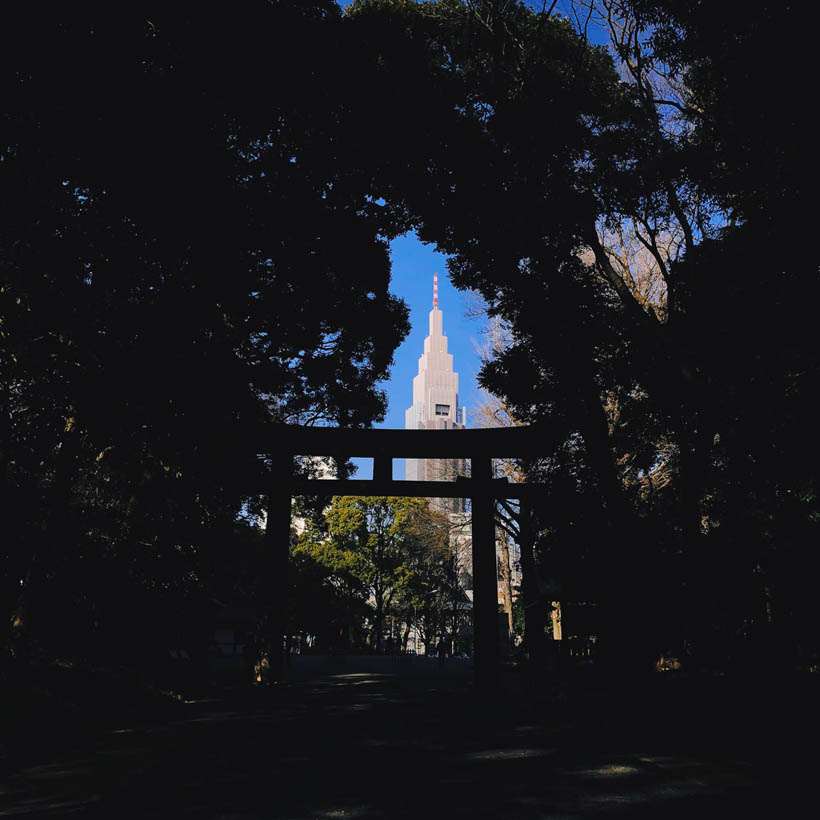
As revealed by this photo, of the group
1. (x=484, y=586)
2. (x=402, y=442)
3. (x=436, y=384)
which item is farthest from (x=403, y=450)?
(x=436, y=384)

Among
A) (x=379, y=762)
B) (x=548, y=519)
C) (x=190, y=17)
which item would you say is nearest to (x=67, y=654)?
(x=379, y=762)

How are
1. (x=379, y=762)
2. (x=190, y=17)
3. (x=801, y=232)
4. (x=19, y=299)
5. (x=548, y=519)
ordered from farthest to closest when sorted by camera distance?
(x=548, y=519), (x=190, y=17), (x=19, y=299), (x=801, y=232), (x=379, y=762)

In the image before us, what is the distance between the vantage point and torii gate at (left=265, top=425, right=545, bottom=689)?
14.6 meters

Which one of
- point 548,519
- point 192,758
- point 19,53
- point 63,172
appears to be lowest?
point 192,758

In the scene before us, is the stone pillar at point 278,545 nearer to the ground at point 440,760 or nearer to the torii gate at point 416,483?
the torii gate at point 416,483

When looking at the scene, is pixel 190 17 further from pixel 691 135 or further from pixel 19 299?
pixel 691 135

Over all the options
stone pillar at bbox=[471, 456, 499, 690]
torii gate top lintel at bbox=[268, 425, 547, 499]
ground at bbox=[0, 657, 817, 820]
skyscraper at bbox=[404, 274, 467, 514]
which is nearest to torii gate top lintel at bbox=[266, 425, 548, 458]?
torii gate top lintel at bbox=[268, 425, 547, 499]

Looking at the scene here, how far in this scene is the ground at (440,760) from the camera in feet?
15.0

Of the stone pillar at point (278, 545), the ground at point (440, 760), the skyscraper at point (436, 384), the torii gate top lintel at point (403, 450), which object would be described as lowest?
the ground at point (440, 760)

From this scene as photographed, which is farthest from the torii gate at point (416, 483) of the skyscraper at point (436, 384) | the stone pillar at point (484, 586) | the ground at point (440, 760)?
the skyscraper at point (436, 384)

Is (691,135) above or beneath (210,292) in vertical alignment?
above

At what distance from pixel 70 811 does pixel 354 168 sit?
9.43 meters

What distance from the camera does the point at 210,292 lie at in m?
9.78

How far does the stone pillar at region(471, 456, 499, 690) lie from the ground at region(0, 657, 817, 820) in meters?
4.15
